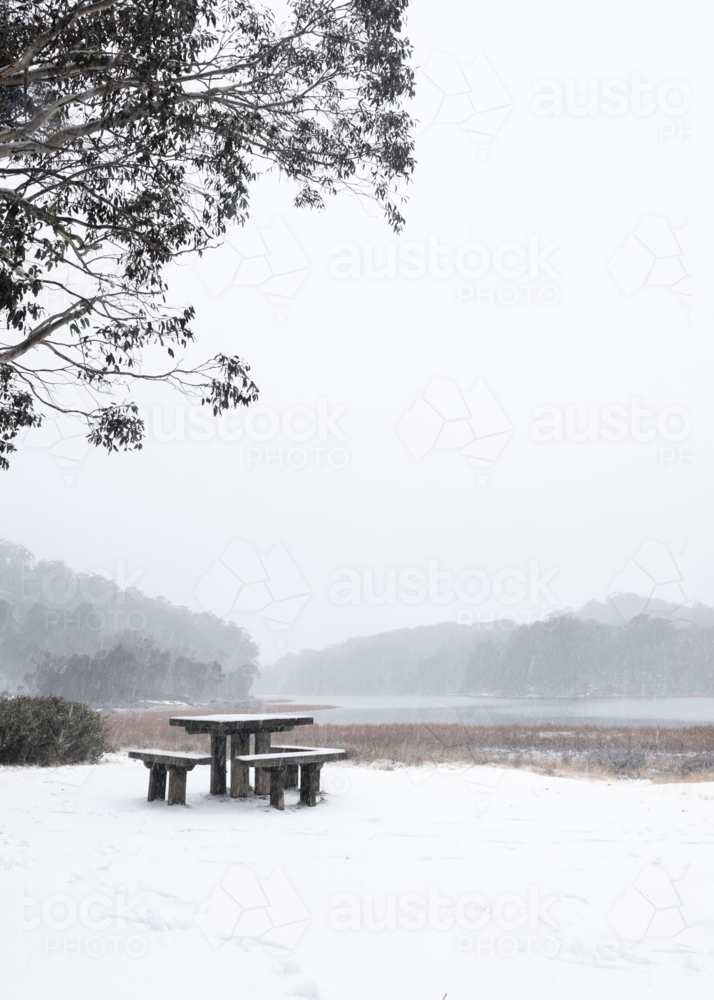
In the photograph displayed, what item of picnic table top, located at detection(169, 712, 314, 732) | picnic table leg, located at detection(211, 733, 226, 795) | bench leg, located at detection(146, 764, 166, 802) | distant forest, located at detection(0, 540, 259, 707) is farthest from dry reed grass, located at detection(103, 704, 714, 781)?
distant forest, located at detection(0, 540, 259, 707)

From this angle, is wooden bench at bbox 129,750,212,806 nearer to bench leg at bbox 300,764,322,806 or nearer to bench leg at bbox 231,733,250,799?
bench leg at bbox 231,733,250,799

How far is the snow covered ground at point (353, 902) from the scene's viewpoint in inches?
126

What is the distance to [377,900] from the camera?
4.26 m

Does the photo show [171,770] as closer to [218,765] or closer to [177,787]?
[177,787]

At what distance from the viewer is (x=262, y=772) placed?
8414 mm

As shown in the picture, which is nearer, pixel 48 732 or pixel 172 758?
pixel 172 758

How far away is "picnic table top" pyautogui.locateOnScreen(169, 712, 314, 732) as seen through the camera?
25.3ft

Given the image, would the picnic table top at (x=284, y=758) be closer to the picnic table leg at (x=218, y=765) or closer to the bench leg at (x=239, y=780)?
the bench leg at (x=239, y=780)

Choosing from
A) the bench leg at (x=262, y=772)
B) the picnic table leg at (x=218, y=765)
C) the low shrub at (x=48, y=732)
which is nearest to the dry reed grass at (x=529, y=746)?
the low shrub at (x=48, y=732)

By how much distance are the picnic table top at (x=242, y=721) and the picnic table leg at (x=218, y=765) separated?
0.26 meters

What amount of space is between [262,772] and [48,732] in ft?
14.4

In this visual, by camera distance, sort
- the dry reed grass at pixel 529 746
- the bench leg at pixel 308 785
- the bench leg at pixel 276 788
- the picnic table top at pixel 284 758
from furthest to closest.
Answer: the dry reed grass at pixel 529 746, the bench leg at pixel 308 785, the bench leg at pixel 276 788, the picnic table top at pixel 284 758

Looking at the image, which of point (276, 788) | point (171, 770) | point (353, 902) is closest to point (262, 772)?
point (276, 788)

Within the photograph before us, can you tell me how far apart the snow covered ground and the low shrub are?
12.0 feet
